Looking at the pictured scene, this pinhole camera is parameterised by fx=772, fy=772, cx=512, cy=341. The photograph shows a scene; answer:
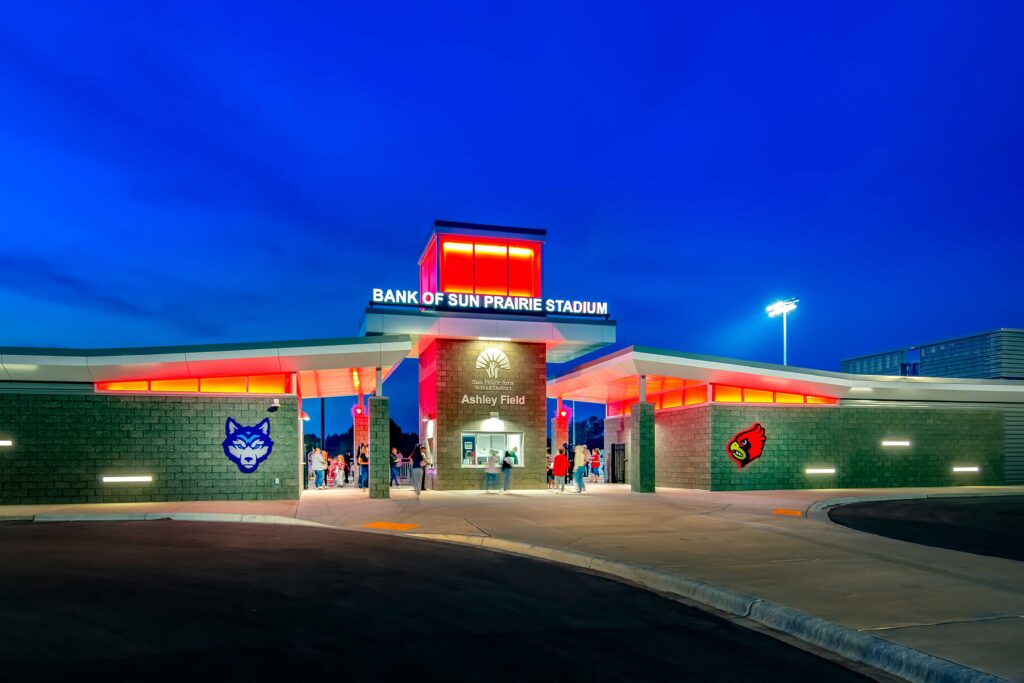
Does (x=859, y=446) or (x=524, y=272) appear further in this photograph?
(x=859, y=446)

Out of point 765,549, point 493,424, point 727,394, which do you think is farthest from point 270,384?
point 765,549

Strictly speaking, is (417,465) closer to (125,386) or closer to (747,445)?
(125,386)

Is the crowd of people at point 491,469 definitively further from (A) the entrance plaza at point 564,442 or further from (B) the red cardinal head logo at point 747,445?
(B) the red cardinal head logo at point 747,445

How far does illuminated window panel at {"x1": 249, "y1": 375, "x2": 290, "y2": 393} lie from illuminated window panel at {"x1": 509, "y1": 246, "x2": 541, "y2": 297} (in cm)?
913

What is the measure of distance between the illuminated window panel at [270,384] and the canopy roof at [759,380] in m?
11.2

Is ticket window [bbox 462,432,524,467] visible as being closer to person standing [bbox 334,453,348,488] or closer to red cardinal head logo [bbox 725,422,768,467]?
red cardinal head logo [bbox 725,422,768,467]

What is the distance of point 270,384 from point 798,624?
65.0 ft

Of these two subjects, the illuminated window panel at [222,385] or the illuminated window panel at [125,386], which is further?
the illuminated window panel at [222,385]

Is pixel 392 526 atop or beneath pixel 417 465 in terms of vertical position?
beneath

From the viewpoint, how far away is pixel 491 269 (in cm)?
2922

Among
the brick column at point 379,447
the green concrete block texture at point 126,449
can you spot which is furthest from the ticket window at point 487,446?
the green concrete block texture at point 126,449

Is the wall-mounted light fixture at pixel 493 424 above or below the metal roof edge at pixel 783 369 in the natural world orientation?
below

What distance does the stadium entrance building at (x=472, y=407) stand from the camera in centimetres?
2173

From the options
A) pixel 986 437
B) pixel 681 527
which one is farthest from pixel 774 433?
pixel 681 527
